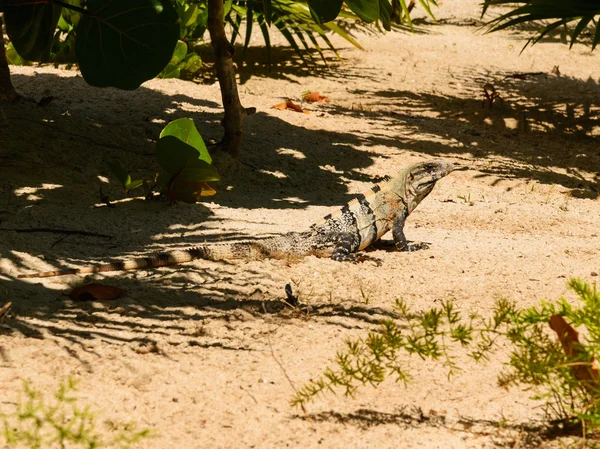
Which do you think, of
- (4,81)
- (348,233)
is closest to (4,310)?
(348,233)

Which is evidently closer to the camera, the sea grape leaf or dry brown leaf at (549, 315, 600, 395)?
dry brown leaf at (549, 315, 600, 395)

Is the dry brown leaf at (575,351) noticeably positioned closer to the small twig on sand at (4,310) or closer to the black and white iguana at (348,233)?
the small twig on sand at (4,310)

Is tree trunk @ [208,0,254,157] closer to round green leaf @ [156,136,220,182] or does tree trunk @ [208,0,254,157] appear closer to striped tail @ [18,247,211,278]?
round green leaf @ [156,136,220,182]

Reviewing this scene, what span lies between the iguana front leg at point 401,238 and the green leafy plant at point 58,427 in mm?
2532

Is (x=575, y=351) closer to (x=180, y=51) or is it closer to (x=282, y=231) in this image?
(x=282, y=231)

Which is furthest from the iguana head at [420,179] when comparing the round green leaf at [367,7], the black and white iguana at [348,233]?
the round green leaf at [367,7]

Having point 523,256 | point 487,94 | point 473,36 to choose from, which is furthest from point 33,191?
point 473,36

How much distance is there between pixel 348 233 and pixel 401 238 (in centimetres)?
32

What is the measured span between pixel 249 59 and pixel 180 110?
9.85ft

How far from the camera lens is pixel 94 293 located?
3.49 m

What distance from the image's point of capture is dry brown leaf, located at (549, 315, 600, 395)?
2.19 metres

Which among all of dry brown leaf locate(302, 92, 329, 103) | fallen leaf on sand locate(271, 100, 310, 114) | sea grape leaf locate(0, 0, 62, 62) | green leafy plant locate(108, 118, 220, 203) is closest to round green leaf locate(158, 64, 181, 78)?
fallen leaf on sand locate(271, 100, 310, 114)

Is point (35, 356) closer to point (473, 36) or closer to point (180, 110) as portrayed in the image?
point (180, 110)

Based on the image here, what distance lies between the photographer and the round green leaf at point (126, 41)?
13.5ft
